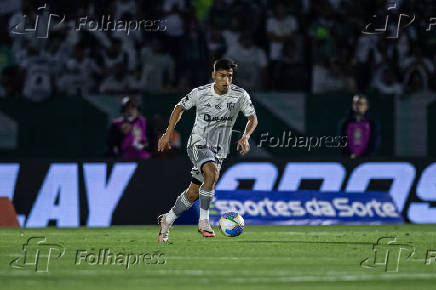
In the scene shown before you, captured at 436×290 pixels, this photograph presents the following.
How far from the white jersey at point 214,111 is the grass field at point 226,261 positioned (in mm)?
1259

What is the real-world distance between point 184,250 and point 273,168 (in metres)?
5.69

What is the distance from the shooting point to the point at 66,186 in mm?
16531

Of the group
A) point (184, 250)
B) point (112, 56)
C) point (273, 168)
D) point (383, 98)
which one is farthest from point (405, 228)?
point (112, 56)

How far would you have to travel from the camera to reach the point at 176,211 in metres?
Answer: 12.8

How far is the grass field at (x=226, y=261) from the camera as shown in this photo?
27.0ft

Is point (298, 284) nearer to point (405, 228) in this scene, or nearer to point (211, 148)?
point (211, 148)

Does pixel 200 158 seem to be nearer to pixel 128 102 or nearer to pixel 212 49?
pixel 128 102
